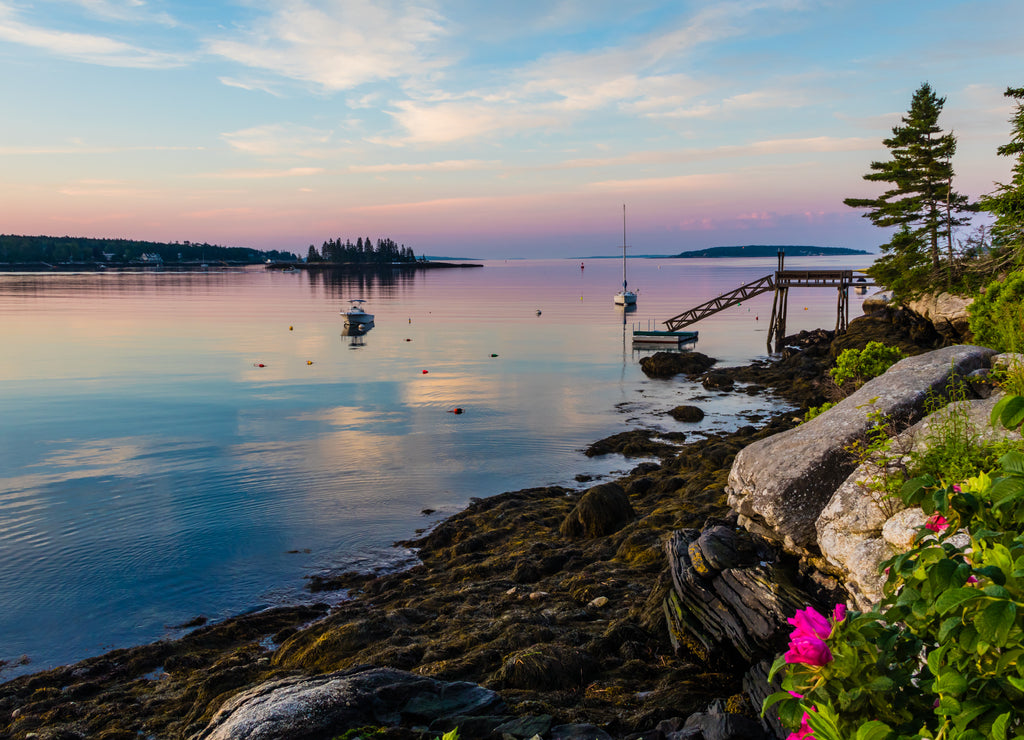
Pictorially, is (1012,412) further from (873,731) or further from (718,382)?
(718,382)

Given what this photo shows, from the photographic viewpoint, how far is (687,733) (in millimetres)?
6207

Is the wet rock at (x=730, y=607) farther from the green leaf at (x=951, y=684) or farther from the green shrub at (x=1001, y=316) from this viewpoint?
the green shrub at (x=1001, y=316)

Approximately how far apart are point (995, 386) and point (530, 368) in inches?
1408

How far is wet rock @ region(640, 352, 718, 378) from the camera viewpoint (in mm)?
41094

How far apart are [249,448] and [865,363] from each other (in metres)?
20.8

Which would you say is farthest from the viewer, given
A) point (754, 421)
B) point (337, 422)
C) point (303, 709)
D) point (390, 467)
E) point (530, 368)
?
point (530, 368)

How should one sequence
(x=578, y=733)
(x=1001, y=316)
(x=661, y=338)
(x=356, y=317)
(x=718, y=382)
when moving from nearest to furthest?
(x=578, y=733)
(x=1001, y=316)
(x=718, y=382)
(x=661, y=338)
(x=356, y=317)

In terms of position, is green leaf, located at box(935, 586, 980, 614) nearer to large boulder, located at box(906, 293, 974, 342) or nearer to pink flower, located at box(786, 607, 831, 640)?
pink flower, located at box(786, 607, 831, 640)

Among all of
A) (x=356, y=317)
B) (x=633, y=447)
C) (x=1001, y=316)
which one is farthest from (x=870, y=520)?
(x=356, y=317)

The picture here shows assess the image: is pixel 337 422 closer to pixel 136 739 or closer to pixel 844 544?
pixel 136 739

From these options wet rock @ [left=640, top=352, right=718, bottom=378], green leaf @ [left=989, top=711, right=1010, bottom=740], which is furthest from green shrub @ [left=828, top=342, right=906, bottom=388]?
wet rock @ [left=640, top=352, right=718, bottom=378]

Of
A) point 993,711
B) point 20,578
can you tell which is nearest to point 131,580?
point 20,578

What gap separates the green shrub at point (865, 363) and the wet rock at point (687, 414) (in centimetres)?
1272

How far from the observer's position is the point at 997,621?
2.44m
